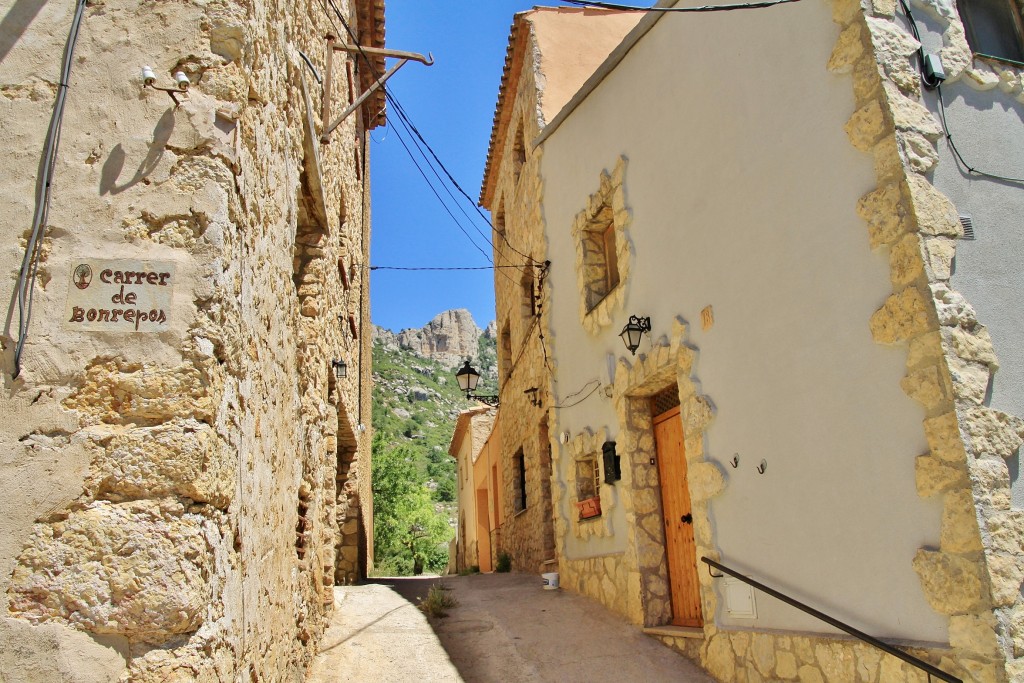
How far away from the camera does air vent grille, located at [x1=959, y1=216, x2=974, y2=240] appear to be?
405cm

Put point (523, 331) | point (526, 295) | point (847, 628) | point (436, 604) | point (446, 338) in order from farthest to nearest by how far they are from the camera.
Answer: point (446, 338) → point (526, 295) → point (523, 331) → point (436, 604) → point (847, 628)

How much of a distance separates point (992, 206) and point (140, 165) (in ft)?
14.0

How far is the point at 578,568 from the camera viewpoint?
25.9 ft

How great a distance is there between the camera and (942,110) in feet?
14.2

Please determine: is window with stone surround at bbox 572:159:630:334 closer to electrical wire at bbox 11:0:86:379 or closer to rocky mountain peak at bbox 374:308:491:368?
electrical wire at bbox 11:0:86:379

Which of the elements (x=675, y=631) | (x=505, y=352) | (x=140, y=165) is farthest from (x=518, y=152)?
(x=140, y=165)

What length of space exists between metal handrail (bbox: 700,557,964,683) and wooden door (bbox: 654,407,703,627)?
911 millimetres

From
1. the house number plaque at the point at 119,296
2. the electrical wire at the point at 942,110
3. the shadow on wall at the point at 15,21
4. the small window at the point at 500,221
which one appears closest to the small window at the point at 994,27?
the electrical wire at the point at 942,110

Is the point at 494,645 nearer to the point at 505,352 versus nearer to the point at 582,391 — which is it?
the point at 582,391

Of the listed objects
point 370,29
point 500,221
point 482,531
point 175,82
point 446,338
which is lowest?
point 482,531

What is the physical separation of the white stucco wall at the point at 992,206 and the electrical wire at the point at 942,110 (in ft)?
0.09

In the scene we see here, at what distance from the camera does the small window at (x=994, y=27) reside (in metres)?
4.71

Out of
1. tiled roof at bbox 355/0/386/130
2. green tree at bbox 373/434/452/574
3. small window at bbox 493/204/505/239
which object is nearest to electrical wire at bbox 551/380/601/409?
tiled roof at bbox 355/0/386/130

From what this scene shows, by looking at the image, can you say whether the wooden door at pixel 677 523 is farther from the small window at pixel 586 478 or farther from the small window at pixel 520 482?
the small window at pixel 520 482
